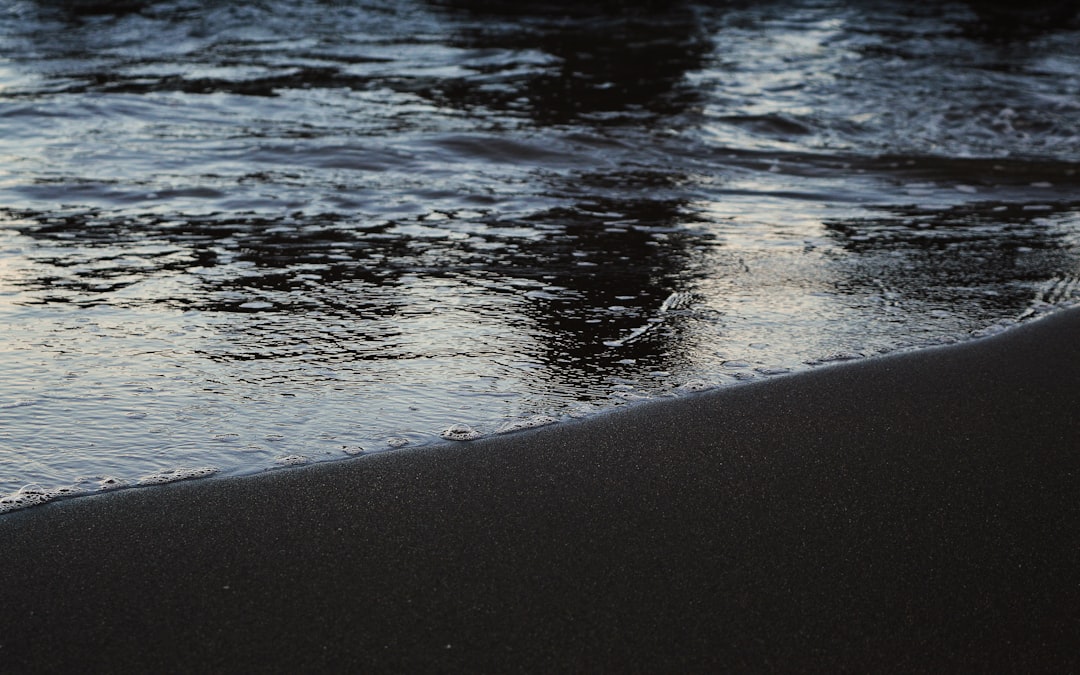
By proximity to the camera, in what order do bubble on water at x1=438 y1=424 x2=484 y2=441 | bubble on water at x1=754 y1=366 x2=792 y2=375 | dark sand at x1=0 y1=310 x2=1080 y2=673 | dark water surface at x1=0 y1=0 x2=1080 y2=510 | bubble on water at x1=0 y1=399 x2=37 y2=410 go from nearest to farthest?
dark sand at x1=0 y1=310 x2=1080 y2=673, bubble on water at x1=438 y1=424 x2=484 y2=441, bubble on water at x1=0 y1=399 x2=37 y2=410, dark water surface at x1=0 y1=0 x2=1080 y2=510, bubble on water at x1=754 y1=366 x2=792 y2=375

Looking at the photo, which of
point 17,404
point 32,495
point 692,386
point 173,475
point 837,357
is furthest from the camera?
point 837,357

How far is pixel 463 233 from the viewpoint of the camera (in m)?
4.41

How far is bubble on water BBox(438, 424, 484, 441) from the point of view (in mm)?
2373

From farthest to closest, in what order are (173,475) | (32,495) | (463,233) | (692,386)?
(463,233), (692,386), (173,475), (32,495)

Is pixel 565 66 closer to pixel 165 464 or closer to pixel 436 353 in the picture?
pixel 436 353

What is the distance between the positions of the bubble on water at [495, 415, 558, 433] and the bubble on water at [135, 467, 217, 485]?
66 cm

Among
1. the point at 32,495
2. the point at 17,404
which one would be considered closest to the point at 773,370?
the point at 32,495

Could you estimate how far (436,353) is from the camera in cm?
289

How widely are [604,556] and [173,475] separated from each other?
0.95 m

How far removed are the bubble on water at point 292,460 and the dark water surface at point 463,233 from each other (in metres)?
0.01

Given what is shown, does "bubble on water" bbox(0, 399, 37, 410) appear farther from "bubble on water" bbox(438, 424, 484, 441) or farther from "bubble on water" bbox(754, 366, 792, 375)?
"bubble on water" bbox(754, 366, 792, 375)

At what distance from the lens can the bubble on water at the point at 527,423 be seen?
242 centimetres

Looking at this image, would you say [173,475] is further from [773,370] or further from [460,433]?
[773,370]

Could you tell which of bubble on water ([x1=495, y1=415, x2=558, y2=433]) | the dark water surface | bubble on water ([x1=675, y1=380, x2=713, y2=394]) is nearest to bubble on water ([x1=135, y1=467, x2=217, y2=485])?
the dark water surface
